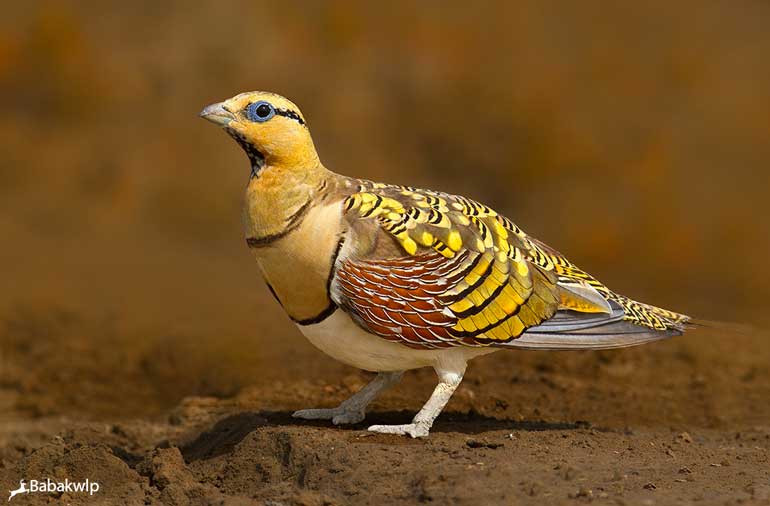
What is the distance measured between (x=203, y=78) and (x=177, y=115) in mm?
805

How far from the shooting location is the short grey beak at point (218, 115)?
6.57m

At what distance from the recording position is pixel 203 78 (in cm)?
1873

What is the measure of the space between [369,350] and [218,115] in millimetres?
1638

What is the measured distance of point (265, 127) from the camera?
6641 millimetres

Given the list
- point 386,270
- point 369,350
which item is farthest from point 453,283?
point 369,350

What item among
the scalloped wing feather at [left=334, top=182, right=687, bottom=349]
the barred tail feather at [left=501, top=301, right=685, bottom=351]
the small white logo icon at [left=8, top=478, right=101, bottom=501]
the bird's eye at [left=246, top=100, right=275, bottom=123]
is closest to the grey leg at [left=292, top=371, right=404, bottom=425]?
the scalloped wing feather at [left=334, top=182, right=687, bottom=349]

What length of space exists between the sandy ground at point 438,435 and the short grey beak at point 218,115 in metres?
A: 1.91

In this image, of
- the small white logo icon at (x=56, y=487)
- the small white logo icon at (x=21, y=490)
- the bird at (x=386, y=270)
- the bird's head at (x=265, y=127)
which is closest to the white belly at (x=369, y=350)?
the bird at (x=386, y=270)

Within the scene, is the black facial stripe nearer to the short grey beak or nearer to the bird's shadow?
the short grey beak

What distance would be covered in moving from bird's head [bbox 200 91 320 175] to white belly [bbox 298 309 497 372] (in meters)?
0.95

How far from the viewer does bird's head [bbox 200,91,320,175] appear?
6.61m

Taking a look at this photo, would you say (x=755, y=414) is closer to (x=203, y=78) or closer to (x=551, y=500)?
(x=551, y=500)

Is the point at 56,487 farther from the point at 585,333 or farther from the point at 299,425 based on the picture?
the point at 585,333

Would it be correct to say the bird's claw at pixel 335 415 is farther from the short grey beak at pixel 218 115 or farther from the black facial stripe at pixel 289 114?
the short grey beak at pixel 218 115
